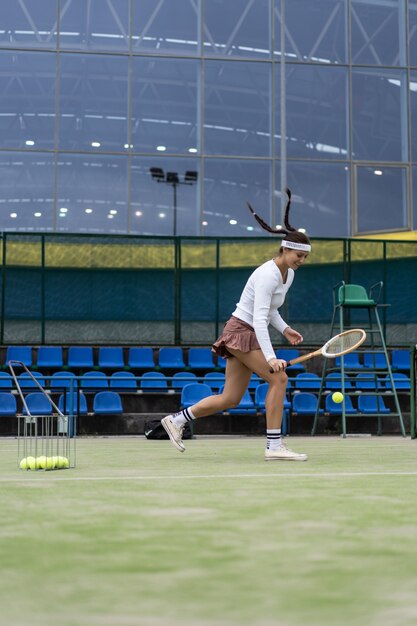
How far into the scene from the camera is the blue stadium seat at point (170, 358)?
17344 mm

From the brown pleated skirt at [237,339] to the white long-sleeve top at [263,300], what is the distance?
0.17 ft

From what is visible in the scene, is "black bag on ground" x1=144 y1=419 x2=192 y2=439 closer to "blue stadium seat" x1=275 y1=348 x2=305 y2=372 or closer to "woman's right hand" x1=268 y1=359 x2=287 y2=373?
"blue stadium seat" x1=275 y1=348 x2=305 y2=372

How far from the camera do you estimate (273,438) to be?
7672 millimetres

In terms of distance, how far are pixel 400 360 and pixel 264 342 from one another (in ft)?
35.7

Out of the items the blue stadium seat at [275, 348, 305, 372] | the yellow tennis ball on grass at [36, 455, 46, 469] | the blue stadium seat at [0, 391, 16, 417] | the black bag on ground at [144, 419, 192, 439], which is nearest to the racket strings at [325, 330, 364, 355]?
the yellow tennis ball on grass at [36, 455, 46, 469]

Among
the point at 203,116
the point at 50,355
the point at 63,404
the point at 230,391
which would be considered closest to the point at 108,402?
the point at 63,404

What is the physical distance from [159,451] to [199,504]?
5187 mm

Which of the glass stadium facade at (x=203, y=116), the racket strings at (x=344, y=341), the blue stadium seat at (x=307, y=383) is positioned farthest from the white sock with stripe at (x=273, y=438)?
the glass stadium facade at (x=203, y=116)

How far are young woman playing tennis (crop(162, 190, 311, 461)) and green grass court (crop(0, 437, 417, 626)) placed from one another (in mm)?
1428

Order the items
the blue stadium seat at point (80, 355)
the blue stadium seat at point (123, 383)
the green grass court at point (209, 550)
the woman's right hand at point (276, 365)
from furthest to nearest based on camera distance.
Answer: 1. the blue stadium seat at point (80, 355)
2. the blue stadium seat at point (123, 383)
3. the woman's right hand at point (276, 365)
4. the green grass court at point (209, 550)

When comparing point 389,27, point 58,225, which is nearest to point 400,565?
point 58,225

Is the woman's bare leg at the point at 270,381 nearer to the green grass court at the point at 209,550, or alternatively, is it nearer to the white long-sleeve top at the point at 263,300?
the white long-sleeve top at the point at 263,300

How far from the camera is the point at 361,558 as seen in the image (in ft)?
10.3

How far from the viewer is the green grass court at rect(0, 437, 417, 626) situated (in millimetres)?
2416
